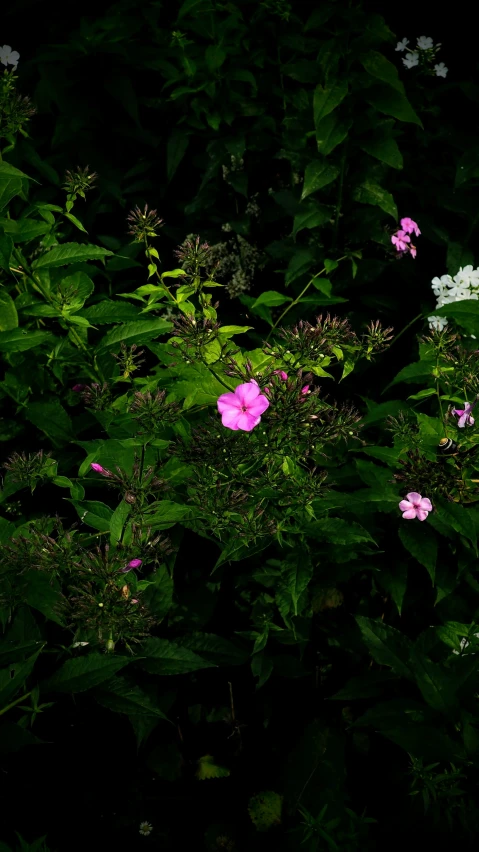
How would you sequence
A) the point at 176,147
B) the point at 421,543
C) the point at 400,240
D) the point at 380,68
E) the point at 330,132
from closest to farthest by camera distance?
the point at 421,543
the point at 380,68
the point at 330,132
the point at 400,240
the point at 176,147

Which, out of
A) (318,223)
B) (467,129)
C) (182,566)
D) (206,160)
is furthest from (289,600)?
(467,129)

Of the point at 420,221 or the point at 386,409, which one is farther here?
the point at 420,221

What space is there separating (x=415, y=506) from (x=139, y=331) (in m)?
0.93

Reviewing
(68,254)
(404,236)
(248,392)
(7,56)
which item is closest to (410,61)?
(404,236)

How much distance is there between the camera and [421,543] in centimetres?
189

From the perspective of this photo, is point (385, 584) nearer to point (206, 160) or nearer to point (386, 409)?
point (386, 409)

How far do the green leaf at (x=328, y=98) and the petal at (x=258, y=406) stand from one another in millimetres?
1345

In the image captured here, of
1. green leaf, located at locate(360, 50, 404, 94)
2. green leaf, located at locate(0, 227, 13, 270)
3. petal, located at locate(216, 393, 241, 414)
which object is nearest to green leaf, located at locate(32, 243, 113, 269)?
green leaf, located at locate(0, 227, 13, 270)

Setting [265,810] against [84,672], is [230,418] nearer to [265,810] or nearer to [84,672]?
[84,672]

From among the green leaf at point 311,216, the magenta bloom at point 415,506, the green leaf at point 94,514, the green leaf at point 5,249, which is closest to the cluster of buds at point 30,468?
the green leaf at point 94,514

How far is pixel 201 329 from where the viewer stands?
4.98 ft

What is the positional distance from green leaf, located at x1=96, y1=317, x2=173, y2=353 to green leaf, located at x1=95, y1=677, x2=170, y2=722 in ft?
3.18

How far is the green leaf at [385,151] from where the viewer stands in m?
2.36

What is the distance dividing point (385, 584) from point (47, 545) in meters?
1.05
